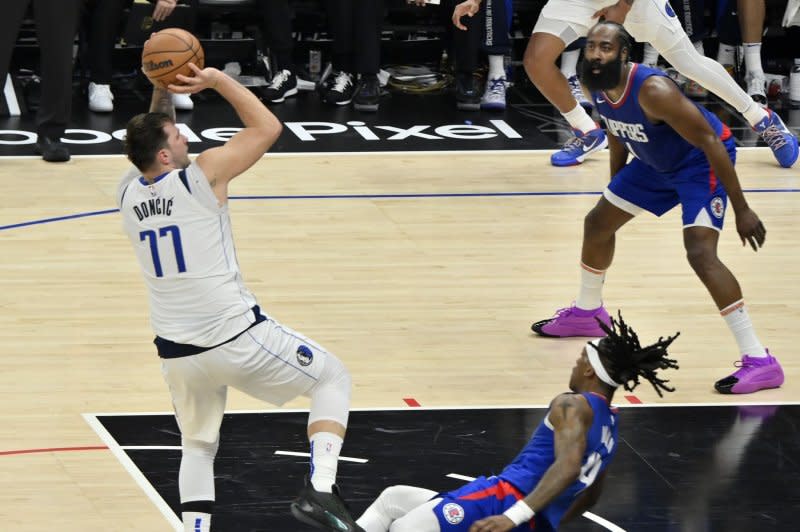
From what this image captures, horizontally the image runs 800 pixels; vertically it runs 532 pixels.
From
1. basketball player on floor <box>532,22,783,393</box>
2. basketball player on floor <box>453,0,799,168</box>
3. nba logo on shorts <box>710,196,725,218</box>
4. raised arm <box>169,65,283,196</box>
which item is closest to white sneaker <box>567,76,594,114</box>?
basketball player on floor <box>453,0,799,168</box>

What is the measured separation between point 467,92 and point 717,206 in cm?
585

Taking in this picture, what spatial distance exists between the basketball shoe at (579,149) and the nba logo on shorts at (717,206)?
4089mm

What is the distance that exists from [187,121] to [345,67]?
1.53 m

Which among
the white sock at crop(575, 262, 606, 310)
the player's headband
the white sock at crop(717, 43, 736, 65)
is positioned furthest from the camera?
the white sock at crop(717, 43, 736, 65)

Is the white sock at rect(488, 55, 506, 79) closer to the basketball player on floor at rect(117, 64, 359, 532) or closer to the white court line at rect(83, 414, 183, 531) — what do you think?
the white court line at rect(83, 414, 183, 531)

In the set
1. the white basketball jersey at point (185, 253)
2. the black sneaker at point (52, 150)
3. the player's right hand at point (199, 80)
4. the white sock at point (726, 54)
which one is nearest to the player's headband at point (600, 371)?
the white basketball jersey at point (185, 253)

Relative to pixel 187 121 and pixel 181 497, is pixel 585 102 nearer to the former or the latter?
pixel 187 121

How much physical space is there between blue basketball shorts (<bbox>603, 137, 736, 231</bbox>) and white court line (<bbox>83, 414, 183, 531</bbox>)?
2.55 meters

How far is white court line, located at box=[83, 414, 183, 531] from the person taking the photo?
18.2ft

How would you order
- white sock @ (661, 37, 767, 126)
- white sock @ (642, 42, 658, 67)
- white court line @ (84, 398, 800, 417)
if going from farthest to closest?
white sock @ (642, 42, 658, 67) → white sock @ (661, 37, 767, 126) → white court line @ (84, 398, 800, 417)

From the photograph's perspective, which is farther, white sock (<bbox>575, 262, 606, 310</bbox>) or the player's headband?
white sock (<bbox>575, 262, 606, 310</bbox>)

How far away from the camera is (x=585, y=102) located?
1269cm

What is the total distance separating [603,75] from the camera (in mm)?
6812

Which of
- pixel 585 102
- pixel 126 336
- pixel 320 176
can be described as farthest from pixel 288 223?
pixel 585 102
